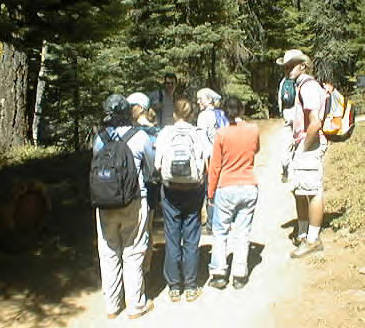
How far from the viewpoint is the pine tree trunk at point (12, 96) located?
36.6 feet

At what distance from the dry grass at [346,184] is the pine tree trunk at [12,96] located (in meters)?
6.64

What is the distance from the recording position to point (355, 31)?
30.2 meters

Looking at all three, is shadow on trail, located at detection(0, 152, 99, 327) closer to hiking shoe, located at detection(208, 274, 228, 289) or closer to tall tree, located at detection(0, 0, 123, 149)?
hiking shoe, located at detection(208, 274, 228, 289)

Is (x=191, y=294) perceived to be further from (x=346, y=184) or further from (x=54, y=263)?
(x=346, y=184)

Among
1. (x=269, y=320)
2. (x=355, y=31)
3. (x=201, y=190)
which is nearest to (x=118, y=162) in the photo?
(x=201, y=190)

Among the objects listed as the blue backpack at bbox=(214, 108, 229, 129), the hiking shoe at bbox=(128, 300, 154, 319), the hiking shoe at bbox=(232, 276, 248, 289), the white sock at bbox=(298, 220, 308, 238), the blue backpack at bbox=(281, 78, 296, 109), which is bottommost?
→ the hiking shoe at bbox=(128, 300, 154, 319)

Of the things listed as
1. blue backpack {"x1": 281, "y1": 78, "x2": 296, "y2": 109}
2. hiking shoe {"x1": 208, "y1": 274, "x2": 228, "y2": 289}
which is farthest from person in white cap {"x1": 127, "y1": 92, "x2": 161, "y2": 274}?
blue backpack {"x1": 281, "y1": 78, "x2": 296, "y2": 109}

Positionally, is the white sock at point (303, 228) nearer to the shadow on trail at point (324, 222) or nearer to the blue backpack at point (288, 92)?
the shadow on trail at point (324, 222)

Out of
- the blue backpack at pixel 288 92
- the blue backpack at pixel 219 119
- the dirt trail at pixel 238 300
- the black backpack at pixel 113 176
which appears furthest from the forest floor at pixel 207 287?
the blue backpack at pixel 288 92

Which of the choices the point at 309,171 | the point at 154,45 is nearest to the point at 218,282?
the point at 309,171

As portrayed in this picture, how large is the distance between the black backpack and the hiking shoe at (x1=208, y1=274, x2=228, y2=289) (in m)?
1.46

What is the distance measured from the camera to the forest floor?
5000mm

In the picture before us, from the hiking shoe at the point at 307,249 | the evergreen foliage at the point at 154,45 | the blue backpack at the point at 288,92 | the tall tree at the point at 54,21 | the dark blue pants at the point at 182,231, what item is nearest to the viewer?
the dark blue pants at the point at 182,231

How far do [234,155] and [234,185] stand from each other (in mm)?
311
